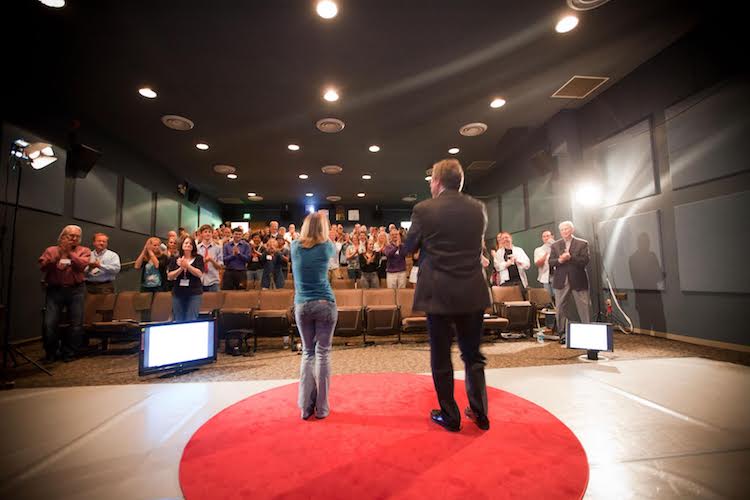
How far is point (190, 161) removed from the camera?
8.77 meters

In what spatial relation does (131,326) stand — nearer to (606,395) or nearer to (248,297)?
(248,297)

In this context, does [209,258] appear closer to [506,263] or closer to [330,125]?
[330,125]

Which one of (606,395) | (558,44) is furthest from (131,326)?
(558,44)

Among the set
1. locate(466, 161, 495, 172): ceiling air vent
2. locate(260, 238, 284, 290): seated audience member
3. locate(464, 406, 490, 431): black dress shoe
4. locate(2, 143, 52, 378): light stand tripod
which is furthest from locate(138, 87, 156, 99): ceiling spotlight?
locate(466, 161, 495, 172): ceiling air vent

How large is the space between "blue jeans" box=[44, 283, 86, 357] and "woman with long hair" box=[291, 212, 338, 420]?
3907 mm

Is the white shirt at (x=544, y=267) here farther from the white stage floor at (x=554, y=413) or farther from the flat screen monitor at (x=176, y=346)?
the flat screen monitor at (x=176, y=346)

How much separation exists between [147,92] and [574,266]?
24.1 feet

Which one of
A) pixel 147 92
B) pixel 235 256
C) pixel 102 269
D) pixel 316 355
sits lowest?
pixel 316 355

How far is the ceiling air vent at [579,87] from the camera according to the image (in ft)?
17.7

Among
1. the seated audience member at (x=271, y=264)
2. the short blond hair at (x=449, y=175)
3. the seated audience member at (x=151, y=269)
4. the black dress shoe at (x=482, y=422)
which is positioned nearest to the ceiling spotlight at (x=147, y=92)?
the seated audience member at (x=151, y=269)

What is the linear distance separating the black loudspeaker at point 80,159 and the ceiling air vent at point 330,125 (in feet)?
14.1

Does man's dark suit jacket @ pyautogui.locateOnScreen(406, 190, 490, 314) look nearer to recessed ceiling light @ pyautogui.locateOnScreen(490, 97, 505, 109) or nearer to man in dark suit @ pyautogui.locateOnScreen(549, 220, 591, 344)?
man in dark suit @ pyautogui.locateOnScreen(549, 220, 591, 344)

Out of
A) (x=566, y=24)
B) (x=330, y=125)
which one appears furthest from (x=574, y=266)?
(x=330, y=125)

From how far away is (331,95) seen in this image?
5.64 m
